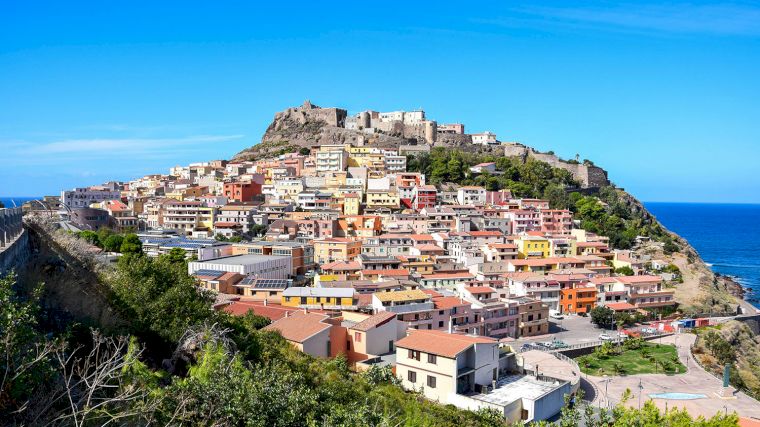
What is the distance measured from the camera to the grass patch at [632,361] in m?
27.6

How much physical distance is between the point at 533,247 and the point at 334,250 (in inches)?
638

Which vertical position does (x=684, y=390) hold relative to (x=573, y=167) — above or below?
below

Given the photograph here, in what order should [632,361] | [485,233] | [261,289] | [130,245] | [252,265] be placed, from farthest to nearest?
1. [485,233]
2. [130,245]
3. [252,265]
4. [261,289]
5. [632,361]

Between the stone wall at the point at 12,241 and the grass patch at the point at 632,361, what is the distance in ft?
77.9

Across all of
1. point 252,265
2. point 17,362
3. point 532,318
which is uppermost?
point 17,362

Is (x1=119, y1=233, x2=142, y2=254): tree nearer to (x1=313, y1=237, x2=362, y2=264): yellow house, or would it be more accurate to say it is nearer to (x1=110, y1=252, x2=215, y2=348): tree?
(x1=313, y1=237, x2=362, y2=264): yellow house

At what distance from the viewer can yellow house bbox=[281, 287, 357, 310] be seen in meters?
28.9

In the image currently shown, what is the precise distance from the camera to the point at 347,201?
55.8 m

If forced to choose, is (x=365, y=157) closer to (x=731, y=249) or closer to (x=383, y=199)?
(x=383, y=199)

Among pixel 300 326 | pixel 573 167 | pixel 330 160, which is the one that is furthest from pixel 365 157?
pixel 300 326

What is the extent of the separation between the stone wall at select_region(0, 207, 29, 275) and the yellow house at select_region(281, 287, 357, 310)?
17.6 m

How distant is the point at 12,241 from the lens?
10.3 m

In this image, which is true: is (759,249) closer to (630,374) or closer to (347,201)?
(347,201)

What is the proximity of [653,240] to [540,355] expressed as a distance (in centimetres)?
3978
